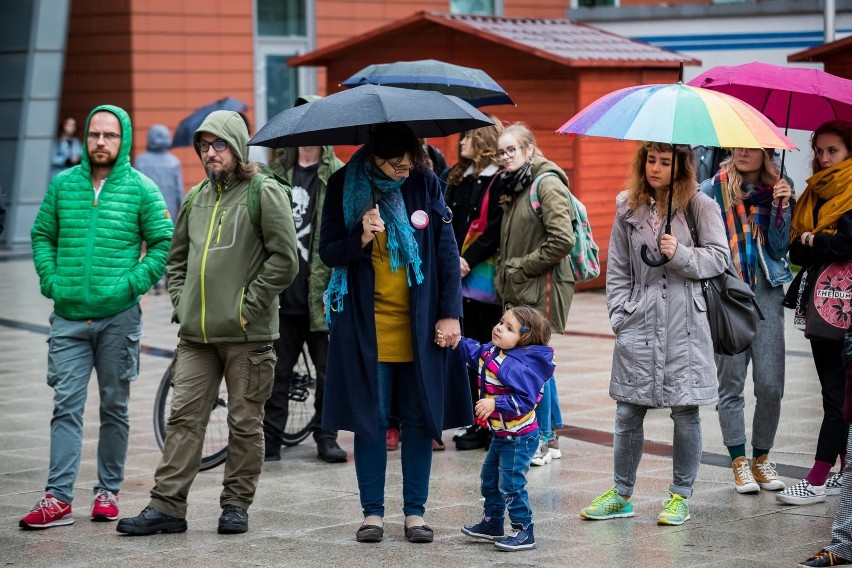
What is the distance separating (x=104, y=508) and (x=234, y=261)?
1.28 m

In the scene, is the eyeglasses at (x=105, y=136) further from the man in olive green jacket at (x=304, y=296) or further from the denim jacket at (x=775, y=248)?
the denim jacket at (x=775, y=248)

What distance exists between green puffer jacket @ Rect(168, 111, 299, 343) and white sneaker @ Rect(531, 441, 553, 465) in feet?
6.40

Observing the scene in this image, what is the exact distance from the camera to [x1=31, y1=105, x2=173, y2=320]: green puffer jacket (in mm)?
6637

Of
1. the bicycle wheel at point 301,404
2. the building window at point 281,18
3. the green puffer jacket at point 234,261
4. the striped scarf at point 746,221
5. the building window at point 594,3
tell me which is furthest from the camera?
the building window at point 594,3

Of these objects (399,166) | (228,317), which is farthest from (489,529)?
(399,166)

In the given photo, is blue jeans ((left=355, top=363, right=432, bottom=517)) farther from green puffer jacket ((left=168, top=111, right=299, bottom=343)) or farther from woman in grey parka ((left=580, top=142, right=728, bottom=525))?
woman in grey parka ((left=580, top=142, right=728, bottom=525))

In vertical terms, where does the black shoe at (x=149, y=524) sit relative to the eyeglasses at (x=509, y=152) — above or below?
below

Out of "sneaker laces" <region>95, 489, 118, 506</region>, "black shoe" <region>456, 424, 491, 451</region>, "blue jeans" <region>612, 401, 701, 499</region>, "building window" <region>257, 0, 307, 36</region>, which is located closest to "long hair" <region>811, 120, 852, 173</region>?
"blue jeans" <region>612, 401, 701, 499</region>

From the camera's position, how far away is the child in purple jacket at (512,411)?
6.02m

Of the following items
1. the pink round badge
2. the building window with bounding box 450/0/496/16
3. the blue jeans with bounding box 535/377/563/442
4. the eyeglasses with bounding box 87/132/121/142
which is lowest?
the blue jeans with bounding box 535/377/563/442

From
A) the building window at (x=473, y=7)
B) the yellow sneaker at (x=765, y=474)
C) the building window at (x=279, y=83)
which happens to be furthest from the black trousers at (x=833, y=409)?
the building window at (x=473, y=7)

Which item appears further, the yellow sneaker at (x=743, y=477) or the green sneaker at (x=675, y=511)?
the yellow sneaker at (x=743, y=477)

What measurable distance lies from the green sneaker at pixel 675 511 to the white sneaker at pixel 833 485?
93 centimetres

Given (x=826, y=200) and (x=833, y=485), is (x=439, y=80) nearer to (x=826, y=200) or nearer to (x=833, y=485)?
(x=826, y=200)
